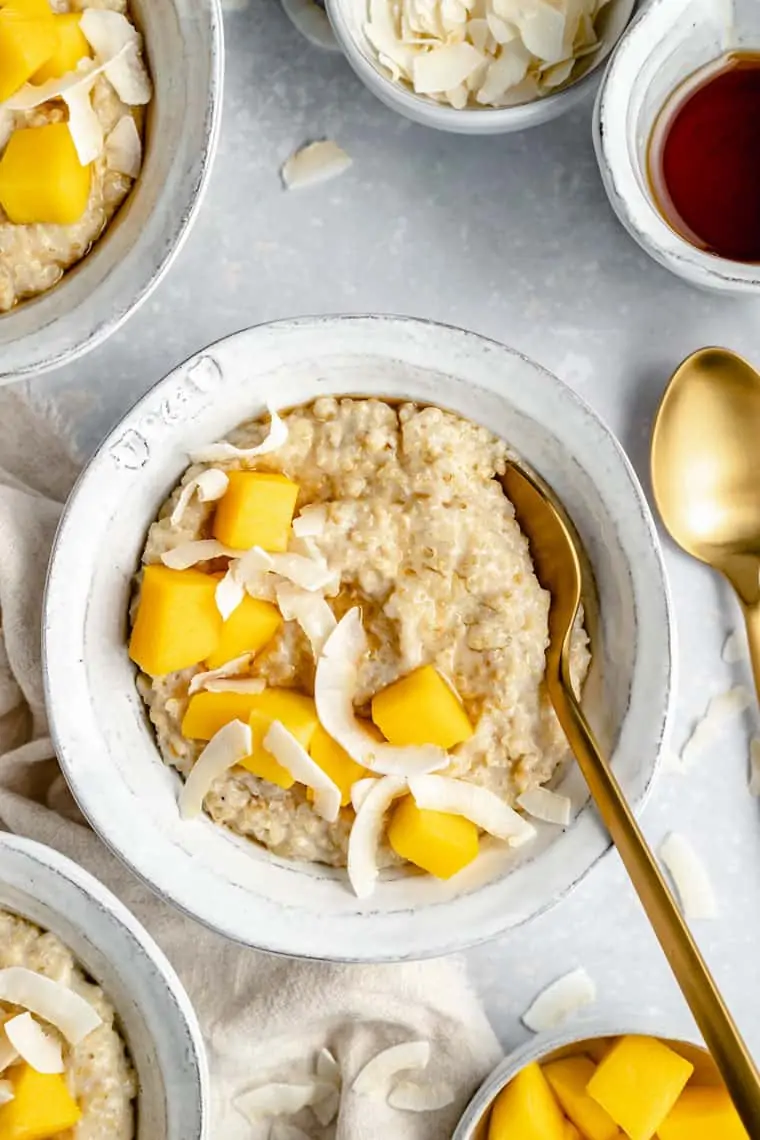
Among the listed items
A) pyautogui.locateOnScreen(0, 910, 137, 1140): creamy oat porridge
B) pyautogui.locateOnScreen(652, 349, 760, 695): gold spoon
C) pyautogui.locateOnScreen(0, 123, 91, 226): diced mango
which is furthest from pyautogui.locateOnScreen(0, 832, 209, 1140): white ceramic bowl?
pyautogui.locateOnScreen(652, 349, 760, 695): gold spoon

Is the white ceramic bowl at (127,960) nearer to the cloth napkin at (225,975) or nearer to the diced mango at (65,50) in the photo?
A: the cloth napkin at (225,975)

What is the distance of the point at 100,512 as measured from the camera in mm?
1464

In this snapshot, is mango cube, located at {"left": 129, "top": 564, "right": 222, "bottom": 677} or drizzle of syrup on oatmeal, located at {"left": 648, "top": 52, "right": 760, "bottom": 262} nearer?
mango cube, located at {"left": 129, "top": 564, "right": 222, "bottom": 677}

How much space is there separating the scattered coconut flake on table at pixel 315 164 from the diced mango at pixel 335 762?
27.4 inches

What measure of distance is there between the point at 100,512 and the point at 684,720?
2.50 feet

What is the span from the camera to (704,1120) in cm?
160

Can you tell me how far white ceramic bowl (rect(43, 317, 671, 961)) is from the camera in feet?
4.75

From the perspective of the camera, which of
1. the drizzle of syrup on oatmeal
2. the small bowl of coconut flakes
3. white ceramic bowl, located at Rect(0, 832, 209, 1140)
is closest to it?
white ceramic bowl, located at Rect(0, 832, 209, 1140)

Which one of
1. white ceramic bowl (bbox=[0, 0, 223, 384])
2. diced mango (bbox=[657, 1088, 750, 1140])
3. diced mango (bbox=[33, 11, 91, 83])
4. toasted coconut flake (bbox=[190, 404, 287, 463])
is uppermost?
diced mango (bbox=[33, 11, 91, 83])

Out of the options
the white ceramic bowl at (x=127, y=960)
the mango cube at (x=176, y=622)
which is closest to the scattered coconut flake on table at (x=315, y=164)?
the mango cube at (x=176, y=622)

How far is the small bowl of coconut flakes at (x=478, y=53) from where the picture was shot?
155 cm

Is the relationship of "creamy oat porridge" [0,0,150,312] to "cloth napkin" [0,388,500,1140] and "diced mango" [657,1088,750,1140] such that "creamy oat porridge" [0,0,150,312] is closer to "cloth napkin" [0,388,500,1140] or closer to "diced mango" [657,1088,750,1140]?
"cloth napkin" [0,388,500,1140]

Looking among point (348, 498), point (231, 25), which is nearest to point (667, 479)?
point (348, 498)

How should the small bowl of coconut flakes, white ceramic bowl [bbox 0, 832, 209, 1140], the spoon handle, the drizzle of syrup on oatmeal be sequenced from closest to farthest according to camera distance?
the spoon handle < white ceramic bowl [bbox 0, 832, 209, 1140] < the small bowl of coconut flakes < the drizzle of syrup on oatmeal
